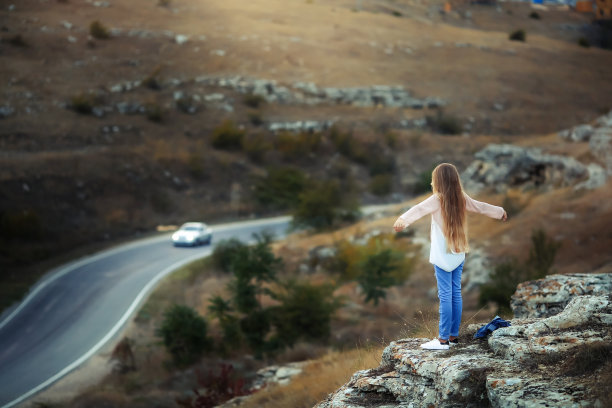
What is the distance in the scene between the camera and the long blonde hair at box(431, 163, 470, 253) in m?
5.23

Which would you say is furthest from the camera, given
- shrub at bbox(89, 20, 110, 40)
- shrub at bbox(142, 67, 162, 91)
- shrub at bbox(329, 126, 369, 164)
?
shrub at bbox(329, 126, 369, 164)

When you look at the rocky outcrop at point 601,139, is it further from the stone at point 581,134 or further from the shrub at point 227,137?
the shrub at point 227,137

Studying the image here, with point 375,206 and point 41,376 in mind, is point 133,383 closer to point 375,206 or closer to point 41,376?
point 41,376

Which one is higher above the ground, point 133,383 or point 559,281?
point 559,281

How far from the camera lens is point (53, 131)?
137 ft

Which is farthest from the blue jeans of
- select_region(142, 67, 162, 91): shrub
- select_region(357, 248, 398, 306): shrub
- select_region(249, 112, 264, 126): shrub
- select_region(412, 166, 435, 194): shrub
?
select_region(142, 67, 162, 91): shrub

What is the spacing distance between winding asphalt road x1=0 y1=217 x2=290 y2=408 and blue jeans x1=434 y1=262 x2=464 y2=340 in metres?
15.1

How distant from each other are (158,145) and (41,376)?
3052 centimetres

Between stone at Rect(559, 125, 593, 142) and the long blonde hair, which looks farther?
stone at Rect(559, 125, 593, 142)

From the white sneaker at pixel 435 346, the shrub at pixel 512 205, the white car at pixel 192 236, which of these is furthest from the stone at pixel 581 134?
the white sneaker at pixel 435 346

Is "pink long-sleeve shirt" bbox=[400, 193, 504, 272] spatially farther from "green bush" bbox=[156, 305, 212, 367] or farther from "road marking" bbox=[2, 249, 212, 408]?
"green bush" bbox=[156, 305, 212, 367]

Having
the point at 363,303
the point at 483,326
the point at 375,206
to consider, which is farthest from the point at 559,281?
the point at 375,206

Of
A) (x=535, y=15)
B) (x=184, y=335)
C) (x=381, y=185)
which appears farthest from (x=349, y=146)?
(x=184, y=335)

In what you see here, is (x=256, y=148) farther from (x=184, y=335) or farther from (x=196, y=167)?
(x=184, y=335)
